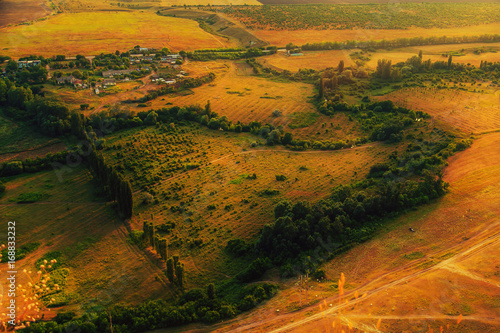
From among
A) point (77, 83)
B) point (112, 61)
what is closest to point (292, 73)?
point (112, 61)

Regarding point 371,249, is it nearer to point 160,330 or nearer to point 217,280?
point 217,280

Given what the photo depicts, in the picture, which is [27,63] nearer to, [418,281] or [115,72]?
[115,72]

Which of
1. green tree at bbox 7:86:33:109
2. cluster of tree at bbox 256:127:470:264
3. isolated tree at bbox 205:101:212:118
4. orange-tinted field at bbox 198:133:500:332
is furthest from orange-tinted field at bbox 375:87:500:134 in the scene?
green tree at bbox 7:86:33:109

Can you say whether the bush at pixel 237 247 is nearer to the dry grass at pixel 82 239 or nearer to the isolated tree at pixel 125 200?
the dry grass at pixel 82 239

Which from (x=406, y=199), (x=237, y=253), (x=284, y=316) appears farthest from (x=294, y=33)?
(x=284, y=316)

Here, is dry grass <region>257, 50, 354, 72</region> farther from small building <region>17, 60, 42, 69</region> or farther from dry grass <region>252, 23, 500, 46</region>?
small building <region>17, 60, 42, 69</region>

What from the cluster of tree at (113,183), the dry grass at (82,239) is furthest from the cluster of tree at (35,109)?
the cluster of tree at (113,183)
